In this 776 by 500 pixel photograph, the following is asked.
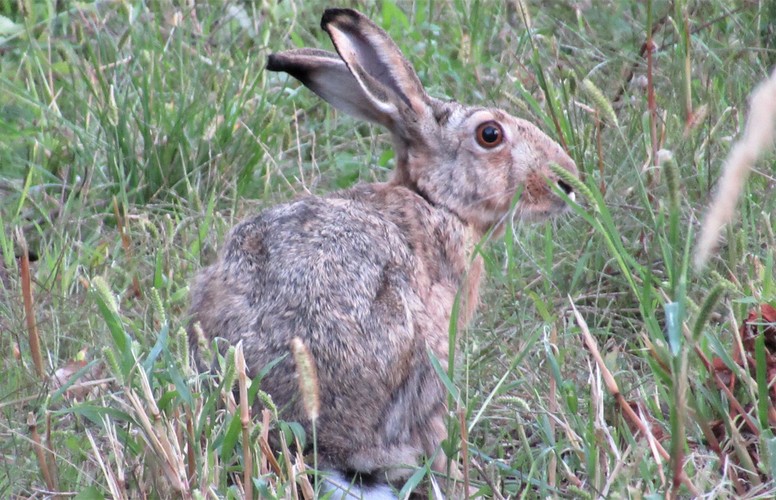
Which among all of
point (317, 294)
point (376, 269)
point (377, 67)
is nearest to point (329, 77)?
point (377, 67)

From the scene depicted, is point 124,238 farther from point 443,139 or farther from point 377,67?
point 443,139

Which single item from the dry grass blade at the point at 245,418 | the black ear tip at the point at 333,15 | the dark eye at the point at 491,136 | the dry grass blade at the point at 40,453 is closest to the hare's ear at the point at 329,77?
the black ear tip at the point at 333,15

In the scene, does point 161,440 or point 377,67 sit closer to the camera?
point 161,440

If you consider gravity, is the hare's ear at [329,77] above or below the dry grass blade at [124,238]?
above

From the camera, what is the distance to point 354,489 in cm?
354

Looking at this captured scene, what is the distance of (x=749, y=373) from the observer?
3.17 m

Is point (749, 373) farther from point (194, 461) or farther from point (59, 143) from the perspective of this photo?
point (59, 143)

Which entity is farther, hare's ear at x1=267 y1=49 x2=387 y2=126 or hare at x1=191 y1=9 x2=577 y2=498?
hare's ear at x1=267 y1=49 x2=387 y2=126

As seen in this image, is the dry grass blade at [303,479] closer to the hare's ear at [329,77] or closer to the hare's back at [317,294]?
Answer: the hare's back at [317,294]

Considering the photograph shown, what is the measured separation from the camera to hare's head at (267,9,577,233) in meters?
4.58

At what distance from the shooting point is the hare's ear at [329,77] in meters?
4.64

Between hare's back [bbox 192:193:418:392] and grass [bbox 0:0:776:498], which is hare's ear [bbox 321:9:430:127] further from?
hare's back [bbox 192:193:418:392]

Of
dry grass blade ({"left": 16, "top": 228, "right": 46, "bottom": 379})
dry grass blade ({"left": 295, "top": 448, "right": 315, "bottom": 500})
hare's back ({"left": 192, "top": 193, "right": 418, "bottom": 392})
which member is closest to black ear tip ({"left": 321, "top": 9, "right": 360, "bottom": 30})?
hare's back ({"left": 192, "top": 193, "right": 418, "bottom": 392})

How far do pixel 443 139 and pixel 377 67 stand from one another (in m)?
0.37
